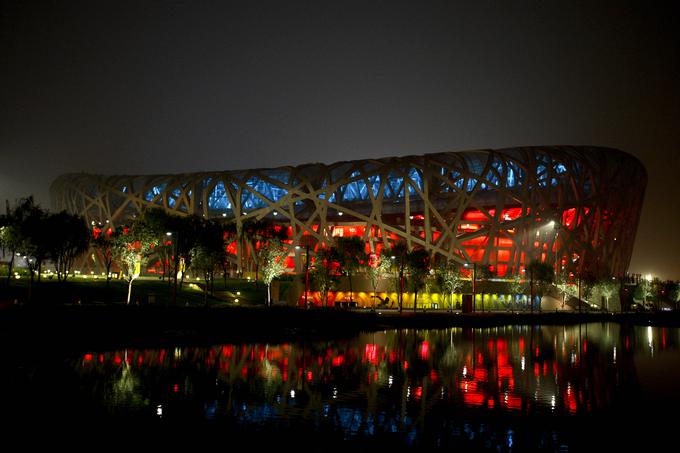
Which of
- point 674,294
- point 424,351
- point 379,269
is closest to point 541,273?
point 379,269

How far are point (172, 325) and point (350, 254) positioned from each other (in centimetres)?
3197

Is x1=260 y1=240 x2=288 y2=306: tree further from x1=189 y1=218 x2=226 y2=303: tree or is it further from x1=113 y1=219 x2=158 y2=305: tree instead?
x1=113 y1=219 x2=158 y2=305: tree

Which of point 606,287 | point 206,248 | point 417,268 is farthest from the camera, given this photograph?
point 606,287

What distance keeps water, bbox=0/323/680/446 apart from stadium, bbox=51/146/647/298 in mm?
50480

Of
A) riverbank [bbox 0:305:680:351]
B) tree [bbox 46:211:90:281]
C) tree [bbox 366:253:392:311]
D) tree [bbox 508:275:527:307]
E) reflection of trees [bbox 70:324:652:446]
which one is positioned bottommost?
reflection of trees [bbox 70:324:652:446]

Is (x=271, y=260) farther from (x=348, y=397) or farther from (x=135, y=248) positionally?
(x=348, y=397)

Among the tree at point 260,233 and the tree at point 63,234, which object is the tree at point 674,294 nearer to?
the tree at point 260,233

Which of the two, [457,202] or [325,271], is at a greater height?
[457,202]

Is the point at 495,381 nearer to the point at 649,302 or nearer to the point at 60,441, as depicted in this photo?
the point at 60,441

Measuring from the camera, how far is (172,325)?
3120cm

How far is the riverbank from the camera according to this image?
24906 millimetres

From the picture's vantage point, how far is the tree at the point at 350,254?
2415 inches

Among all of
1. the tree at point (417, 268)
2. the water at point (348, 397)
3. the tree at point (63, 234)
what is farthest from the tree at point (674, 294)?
the tree at point (63, 234)

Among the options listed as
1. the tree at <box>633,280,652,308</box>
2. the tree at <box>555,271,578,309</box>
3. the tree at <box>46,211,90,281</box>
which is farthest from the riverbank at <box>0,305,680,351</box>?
the tree at <box>633,280,652,308</box>
